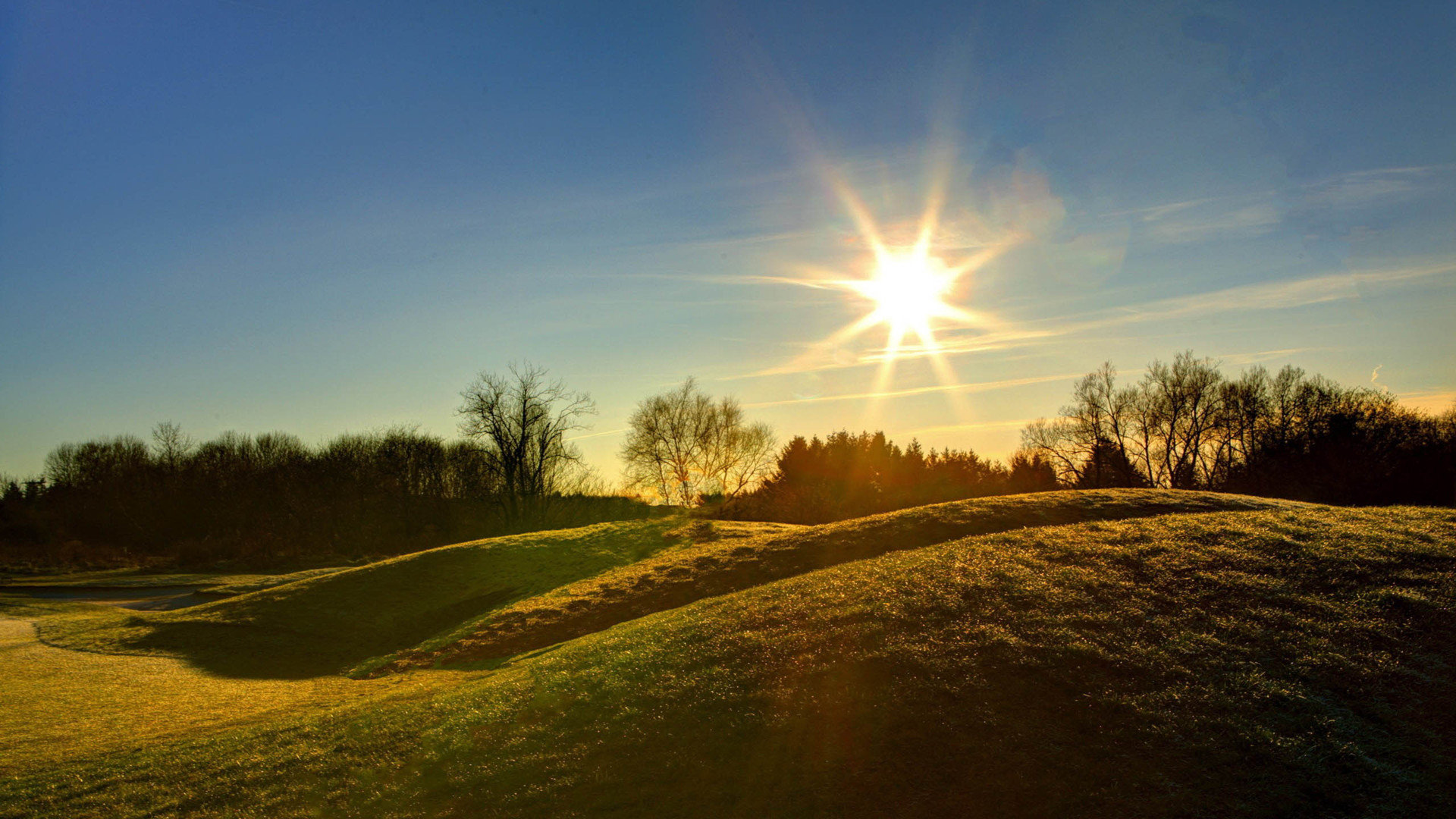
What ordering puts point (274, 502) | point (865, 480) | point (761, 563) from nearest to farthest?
point (761, 563) < point (865, 480) < point (274, 502)

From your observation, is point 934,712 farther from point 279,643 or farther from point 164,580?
point 164,580

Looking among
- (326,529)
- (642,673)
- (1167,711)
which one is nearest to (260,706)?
(642,673)

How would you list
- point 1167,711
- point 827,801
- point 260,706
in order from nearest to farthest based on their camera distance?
point 827,801
point 1167,711
point 260,706

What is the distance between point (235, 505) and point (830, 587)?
7331cm

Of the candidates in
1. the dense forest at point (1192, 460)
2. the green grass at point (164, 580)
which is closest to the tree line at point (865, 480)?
the dense forest at point (1192, 460)

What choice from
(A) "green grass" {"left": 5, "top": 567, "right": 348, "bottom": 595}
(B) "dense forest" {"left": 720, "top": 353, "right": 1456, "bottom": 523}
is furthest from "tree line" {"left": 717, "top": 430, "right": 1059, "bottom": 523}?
(A) "green grass" {"left": 5, "top": 567, "right": 348, "bottom": 595}

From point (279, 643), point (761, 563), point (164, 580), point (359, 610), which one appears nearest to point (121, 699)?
point (279, 643)

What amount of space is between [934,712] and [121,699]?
743 inches

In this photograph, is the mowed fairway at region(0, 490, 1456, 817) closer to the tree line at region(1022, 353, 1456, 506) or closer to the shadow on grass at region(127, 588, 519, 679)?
the shadow on grass at region(127, 588, 519, 679)

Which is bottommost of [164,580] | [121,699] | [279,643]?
[279,643]

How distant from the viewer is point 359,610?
27094mm

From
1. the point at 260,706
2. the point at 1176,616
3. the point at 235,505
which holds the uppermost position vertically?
the point at 235,505

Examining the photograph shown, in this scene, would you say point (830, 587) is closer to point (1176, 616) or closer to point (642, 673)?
point (642, 673)

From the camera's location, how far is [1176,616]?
37.8 feet
